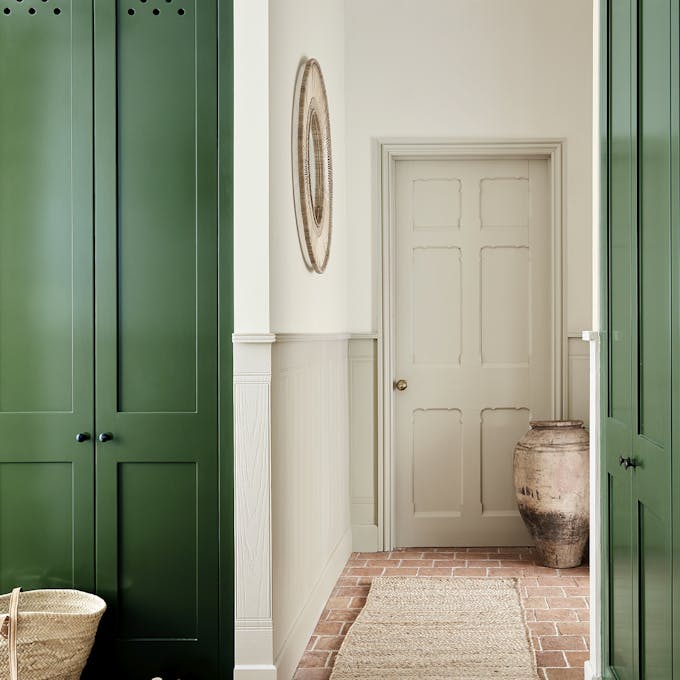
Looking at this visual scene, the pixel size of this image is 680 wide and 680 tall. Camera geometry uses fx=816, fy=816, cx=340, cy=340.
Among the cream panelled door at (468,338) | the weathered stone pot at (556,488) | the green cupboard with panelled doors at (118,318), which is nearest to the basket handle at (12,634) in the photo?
the green cupboard with panelled doors at (118,318)

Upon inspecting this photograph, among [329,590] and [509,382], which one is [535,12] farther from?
[329,590]

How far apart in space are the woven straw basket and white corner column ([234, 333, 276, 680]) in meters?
0.44

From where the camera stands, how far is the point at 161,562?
8.54 feet

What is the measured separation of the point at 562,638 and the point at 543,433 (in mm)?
1159

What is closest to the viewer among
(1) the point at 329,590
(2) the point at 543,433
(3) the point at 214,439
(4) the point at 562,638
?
(3) the point at 214,439

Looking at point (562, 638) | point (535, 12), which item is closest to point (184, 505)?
point (562, 638)

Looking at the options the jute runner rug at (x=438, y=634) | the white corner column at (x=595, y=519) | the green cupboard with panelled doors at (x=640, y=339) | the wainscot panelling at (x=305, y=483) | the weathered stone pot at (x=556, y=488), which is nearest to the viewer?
the green cupboard with panelled doors at (x=640, y=339)

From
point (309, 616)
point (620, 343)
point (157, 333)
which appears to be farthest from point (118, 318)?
point (620, 343)

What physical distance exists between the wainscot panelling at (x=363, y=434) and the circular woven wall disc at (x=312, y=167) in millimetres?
854

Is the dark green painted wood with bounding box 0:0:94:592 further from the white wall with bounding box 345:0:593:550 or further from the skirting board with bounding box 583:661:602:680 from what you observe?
the white wall with bounding box 345:0:593:550

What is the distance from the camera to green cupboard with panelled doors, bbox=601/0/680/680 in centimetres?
163

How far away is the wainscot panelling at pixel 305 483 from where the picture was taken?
8.75 ft

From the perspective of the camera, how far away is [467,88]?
4449 millimetres

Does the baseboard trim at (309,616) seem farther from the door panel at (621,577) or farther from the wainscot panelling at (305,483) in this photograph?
the door panel at (621,577)
